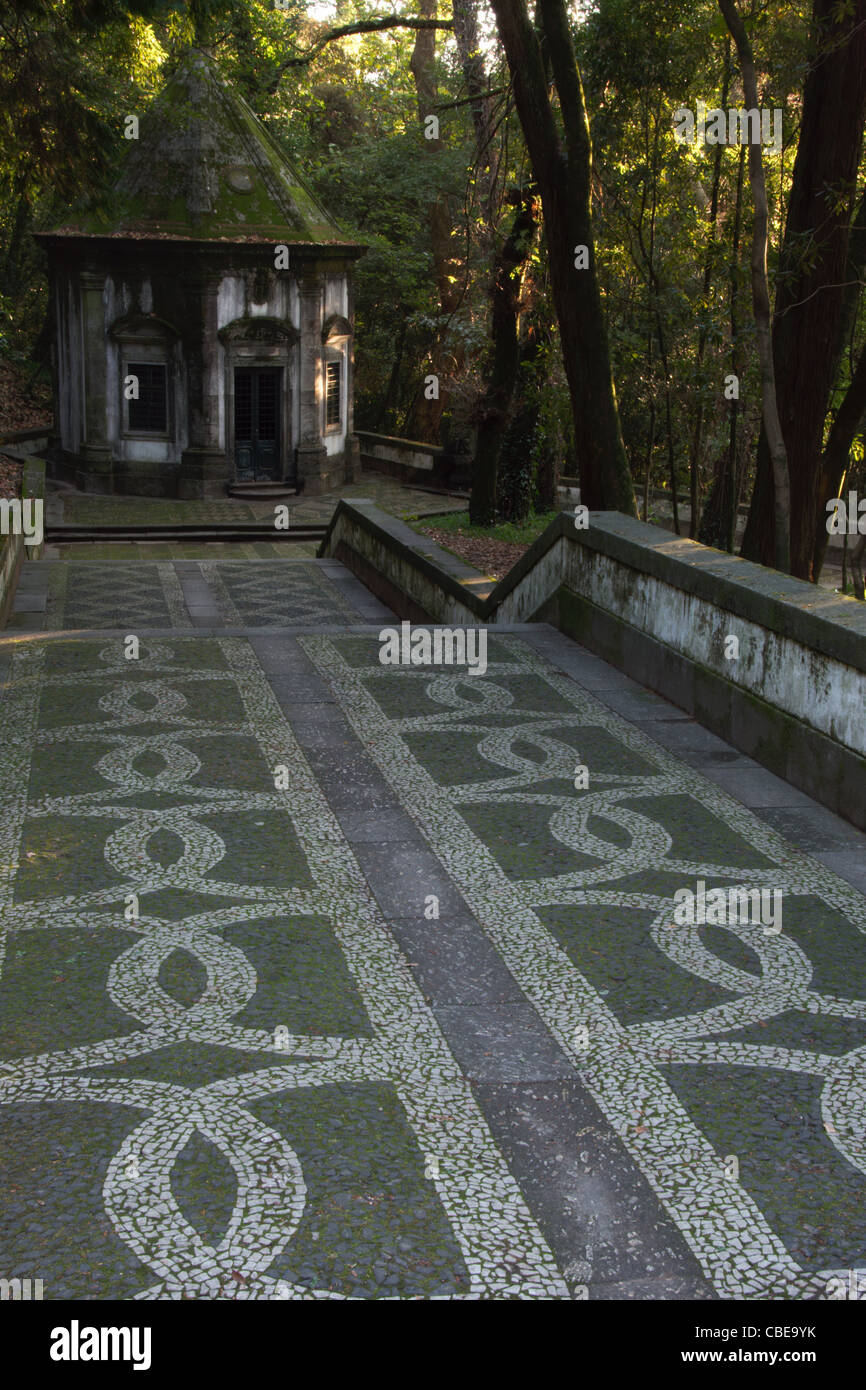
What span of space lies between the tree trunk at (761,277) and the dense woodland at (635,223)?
0.02 metres

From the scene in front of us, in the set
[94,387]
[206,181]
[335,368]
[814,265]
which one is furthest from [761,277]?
[335,368]

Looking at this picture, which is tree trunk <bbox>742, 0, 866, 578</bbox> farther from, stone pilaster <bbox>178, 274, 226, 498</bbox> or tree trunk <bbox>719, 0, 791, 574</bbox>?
stone pilaster <bbox>178, 274, 226, 498</bbox>

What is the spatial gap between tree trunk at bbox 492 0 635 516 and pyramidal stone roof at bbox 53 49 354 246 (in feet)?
58.5

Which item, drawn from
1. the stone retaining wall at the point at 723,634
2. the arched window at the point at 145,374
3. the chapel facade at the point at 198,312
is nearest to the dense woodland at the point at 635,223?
the stone retaining wall at the point at 723,634

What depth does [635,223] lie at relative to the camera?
16.9 meters

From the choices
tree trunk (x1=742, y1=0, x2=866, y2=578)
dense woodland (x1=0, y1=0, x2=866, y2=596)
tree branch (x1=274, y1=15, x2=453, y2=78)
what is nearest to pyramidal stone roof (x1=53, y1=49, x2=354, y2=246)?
dense woodland (x1=0, y1=0, x2=866, y2=596)

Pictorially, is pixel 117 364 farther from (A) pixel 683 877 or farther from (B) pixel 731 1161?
(B) pixel 731 1161

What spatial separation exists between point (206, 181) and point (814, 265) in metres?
21.7

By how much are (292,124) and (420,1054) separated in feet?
119

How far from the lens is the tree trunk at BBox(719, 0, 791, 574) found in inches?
409

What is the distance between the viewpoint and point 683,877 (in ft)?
20.7

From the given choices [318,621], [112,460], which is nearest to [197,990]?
[318,621]

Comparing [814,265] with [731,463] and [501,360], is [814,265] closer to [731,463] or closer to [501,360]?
[731,463]

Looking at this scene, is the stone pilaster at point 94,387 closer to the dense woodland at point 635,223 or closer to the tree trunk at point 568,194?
the dense woodland at point 635,223
